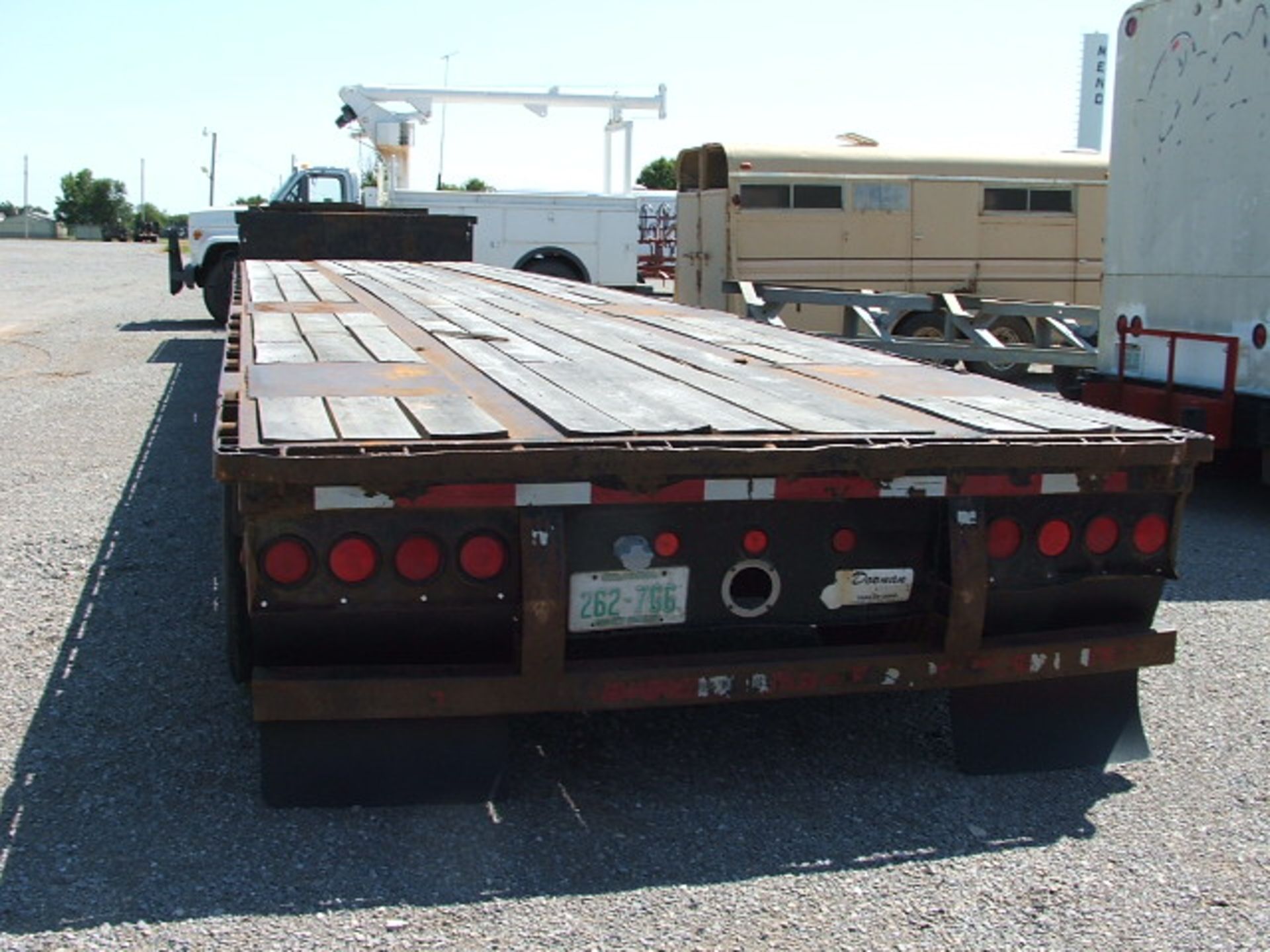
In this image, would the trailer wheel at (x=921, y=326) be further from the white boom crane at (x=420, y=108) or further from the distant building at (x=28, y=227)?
the distant building at (x=28, y=227)

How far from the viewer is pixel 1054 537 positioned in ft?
13.6

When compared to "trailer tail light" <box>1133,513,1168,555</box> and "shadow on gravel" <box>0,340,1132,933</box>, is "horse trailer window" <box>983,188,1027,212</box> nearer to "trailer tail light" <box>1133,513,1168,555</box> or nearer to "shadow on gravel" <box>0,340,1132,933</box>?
"shadow on gravel" <box>0,340,1132,933</box>

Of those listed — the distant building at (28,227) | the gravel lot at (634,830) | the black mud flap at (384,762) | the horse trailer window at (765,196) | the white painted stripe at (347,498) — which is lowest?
the gravel lot at (634,830)

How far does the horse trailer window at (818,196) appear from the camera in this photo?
603 inches

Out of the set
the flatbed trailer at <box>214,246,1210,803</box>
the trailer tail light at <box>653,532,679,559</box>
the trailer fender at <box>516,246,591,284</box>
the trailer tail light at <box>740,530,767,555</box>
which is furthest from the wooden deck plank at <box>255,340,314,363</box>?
the trailer fender at <box>516,246,591,284</box>

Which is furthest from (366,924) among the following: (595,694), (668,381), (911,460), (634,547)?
(668,381)

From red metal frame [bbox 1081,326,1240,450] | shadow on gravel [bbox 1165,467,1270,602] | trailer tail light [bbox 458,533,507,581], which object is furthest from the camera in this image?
red metal frame [bbox 1081,326,1240,450]

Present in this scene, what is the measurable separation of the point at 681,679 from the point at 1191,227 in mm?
6117

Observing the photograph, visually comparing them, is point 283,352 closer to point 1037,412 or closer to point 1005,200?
point 1037,412

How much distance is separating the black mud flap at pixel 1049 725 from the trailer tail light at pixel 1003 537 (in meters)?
0.44

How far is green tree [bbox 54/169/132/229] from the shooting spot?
377 ft

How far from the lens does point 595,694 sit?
3807mm

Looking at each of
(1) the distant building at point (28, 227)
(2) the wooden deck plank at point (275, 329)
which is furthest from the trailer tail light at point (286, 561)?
(1) the distant building at point (28, 227)

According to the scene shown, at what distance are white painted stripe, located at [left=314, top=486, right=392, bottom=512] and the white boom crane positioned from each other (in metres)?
20.7
